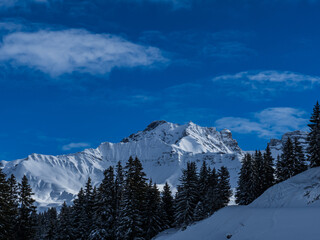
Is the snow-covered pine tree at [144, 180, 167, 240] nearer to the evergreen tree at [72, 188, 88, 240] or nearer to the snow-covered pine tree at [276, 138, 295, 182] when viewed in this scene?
the evergreen tree at [72, 188, 88, 240]

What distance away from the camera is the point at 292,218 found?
53.2 feet

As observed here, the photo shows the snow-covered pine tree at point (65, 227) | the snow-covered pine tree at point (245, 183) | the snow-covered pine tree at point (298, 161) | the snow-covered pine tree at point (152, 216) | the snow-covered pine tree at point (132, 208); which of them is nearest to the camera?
the snow-covered pine tree at point (132, 208)

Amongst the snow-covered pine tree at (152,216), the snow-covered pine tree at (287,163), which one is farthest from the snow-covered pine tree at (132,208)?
the snow-covered pine tree at (287,163)

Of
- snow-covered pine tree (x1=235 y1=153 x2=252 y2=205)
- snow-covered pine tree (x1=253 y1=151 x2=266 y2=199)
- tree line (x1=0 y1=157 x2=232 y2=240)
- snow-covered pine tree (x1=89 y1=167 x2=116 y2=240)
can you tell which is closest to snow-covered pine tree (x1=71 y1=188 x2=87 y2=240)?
tree line (x1=0 y1=157 x2=232 y2=240)

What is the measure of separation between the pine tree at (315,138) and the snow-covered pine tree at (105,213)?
29402 mm

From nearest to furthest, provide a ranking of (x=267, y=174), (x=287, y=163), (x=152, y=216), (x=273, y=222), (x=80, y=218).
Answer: (x=273, y=222) → (x=152, y=216) → (x=80, y=218) → (x=287, y=163) → (x=267, y=174)

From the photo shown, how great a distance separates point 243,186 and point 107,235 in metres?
25.1

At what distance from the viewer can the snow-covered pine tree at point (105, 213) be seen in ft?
150

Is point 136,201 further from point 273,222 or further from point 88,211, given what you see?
point 273,222

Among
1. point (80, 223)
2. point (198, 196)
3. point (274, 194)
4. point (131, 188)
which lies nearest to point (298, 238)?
point (274, 194)

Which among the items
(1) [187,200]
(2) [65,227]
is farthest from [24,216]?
(1) [187,200]

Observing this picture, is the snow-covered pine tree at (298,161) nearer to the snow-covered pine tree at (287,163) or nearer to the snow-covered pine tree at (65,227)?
the snow-covered pine tree at (287,163)

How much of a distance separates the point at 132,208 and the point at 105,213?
579cm

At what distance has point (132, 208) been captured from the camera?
43031mm
